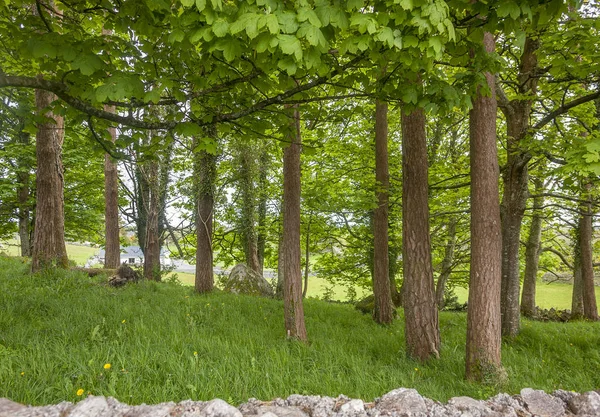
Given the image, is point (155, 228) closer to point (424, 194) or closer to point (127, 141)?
point (127, 141)

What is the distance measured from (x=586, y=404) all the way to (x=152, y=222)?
10.9 metres

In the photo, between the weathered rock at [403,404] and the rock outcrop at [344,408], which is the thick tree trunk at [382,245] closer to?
the rock outcrop at [344,408]

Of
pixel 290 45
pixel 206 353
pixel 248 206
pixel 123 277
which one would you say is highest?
pixel 290 45

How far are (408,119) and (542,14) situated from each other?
2.71 metres

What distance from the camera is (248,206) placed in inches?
497

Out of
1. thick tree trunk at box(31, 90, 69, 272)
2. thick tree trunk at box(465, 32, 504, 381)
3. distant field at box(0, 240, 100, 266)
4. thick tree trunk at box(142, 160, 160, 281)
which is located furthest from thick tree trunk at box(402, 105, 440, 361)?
distant field at box(0, 240, 100, 266)

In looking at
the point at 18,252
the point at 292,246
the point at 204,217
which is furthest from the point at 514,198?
the point at 18,252

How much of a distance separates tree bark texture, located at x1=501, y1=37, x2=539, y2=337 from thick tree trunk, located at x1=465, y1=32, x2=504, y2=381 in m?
3.12

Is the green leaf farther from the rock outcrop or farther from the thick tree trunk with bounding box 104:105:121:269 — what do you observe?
the thick tree trunk with bounding box 104:105:121:269

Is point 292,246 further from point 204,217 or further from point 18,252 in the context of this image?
point 18,252

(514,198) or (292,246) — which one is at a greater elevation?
(514,198)

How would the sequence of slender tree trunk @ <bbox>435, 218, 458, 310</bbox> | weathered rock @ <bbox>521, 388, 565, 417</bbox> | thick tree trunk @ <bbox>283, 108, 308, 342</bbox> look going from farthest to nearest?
slender tree trunk @ <bbox>435, 218, 458, 310</bbox> < thick tree trunk @ <bbox>283, 108, 308, 342</bbox> < weathered rock @ <bbox>521, 388, 565, 417</bbox>

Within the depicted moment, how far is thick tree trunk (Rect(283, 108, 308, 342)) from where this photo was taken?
573cm

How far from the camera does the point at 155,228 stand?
36.5ft
